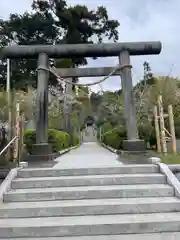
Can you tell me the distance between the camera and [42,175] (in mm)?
5035

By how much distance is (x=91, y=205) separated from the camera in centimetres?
404

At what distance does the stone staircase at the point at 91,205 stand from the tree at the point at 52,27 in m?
14.6

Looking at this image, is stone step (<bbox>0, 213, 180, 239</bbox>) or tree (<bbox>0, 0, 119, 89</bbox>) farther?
tree (<bbox>0, 0, 119, 89</bbox>)

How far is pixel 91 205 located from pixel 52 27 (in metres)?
17.5

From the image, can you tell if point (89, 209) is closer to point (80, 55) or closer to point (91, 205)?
point (91, 205)

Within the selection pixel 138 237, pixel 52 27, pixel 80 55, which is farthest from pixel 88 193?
pixel 52 27

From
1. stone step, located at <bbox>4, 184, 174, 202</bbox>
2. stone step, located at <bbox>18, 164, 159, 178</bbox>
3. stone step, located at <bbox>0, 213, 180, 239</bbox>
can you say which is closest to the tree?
stone step, located at <bbox>18, 164, 159, 178</bbox>

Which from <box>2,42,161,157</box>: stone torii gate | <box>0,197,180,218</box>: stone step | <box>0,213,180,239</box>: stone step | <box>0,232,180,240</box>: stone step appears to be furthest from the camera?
<box>2,42,161,157</box>: stone torii gate

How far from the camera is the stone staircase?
3607 mm

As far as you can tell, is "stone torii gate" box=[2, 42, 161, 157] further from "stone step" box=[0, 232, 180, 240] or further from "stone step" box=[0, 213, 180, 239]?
"stone step" box=[0, 232, 180, 240]

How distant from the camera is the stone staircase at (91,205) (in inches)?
142

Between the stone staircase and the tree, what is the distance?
47.8ft

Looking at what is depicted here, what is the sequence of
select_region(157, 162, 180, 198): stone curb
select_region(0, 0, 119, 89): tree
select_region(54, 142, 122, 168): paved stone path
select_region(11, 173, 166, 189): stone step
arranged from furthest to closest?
select_region(0, 0, 119, 89): tree, select_region(54, 142, 122, 168): paved stone path, select_region(11, 173, 166, 189): stone step, select_region(157, 162, 180, 198): stone curb

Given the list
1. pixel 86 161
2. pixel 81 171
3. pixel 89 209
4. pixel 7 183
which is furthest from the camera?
pixel 86 161
